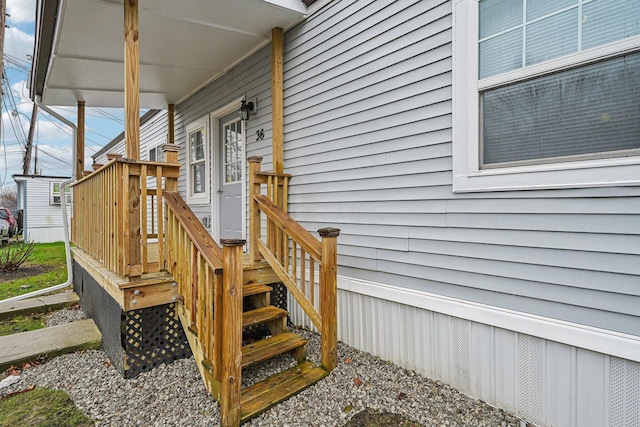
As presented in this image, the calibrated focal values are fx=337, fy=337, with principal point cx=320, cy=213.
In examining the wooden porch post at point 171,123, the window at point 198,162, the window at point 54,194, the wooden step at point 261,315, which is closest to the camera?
the wooden step at point 261,315

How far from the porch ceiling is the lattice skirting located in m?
2.80

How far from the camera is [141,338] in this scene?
2.71 metres

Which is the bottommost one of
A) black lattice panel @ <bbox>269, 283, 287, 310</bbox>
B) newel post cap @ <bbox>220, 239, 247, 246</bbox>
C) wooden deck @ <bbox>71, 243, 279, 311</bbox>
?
black lattice panel @ <bbox>269, 283, 287, 310</bbox>

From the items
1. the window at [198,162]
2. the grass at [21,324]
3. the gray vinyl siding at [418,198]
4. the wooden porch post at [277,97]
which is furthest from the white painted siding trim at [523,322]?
the grass at [21,324]

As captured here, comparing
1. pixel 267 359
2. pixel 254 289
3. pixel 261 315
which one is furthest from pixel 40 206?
pixel 267 359

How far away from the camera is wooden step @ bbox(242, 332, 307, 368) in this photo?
7.96 ft

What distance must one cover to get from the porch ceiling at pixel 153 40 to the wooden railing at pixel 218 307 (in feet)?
7.36

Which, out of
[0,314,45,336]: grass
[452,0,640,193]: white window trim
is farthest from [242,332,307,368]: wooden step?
[0,314,45,336]: grass

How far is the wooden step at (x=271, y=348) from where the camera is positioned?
2426 millimetres

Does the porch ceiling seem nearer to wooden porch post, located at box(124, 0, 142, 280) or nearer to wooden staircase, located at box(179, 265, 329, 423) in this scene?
wooden porch post, located at box(124, 0, 142, 280)

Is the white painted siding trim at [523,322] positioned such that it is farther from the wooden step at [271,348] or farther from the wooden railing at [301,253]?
the wooden step at [271,348]

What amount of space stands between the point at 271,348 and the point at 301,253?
0.84 meters

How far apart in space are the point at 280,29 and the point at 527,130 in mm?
2978

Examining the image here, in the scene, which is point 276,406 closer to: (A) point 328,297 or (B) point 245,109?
(A) point 328,297
